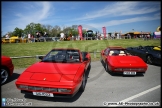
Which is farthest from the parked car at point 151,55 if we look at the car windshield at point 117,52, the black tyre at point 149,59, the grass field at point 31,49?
the grass field at point 31,49

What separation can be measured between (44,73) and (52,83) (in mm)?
574

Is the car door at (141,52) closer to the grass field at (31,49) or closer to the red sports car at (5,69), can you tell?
Answer: the grass field at (31,49)

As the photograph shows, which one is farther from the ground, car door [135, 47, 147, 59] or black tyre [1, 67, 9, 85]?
car door [135, 47, 147, 59]

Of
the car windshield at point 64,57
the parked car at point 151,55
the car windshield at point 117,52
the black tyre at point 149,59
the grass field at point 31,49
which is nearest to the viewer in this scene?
the car windshield at point 64,57

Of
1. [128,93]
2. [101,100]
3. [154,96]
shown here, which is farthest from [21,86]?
[154,96]

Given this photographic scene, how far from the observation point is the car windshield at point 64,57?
4674 mm

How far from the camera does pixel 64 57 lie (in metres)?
4.84

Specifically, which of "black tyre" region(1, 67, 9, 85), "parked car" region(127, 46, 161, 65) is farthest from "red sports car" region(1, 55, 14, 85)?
"parked car" region(127, 46, 161, 65)

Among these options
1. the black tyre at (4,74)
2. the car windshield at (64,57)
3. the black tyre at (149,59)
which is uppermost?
the car windshield at (64,57)

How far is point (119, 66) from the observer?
18.4ft

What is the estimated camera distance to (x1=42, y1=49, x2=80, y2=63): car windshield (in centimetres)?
Result: 467

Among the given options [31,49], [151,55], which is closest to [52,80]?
[151,55]

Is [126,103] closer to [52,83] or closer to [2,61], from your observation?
[52,83]

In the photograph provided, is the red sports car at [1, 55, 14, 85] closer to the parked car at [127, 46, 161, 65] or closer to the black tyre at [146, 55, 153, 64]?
the parked car at [127, 46, 161, 65]
